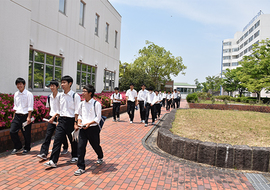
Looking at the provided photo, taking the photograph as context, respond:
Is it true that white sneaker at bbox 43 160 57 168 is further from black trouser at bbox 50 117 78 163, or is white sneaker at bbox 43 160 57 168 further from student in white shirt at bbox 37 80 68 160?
student in white shirt at bbox 37 80 68 160

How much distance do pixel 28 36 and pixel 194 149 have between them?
784 centimetres

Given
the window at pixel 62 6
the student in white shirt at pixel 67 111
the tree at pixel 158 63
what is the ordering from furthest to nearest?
the tree at pixel 158 63
the window at pixel 62 6
the student in white shirt at pixel 67 111

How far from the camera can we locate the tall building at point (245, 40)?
56309 mm

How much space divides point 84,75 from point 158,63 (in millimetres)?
32642

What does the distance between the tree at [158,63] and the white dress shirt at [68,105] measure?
42.2 m

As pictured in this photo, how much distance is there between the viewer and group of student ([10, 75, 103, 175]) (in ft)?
14.1

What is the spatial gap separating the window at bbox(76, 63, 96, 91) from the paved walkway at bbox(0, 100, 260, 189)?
31.1ft

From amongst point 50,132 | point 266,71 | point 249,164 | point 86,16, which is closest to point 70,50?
point 86,16

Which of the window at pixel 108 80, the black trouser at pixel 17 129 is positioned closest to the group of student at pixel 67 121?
the black trouser at pixel 17 129

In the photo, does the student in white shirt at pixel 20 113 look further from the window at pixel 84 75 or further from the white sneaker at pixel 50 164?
the window at pixel 84 75

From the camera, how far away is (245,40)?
71.4 meters

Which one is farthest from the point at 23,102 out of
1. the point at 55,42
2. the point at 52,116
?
the point at 55,42

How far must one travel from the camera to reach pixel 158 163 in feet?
15.9

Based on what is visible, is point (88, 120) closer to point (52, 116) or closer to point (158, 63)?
point (52, 116)
